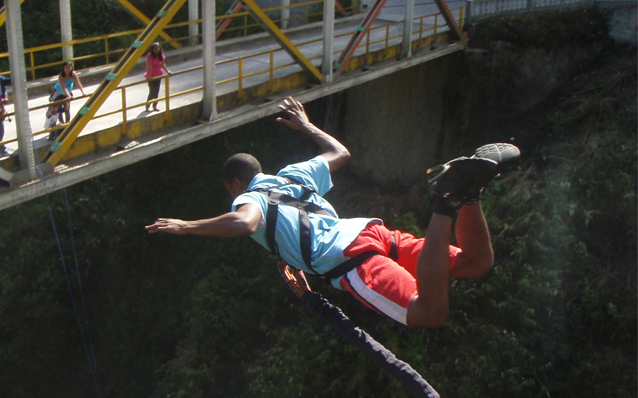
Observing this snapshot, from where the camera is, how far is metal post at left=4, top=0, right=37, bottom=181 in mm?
6891

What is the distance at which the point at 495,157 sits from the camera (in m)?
3.74

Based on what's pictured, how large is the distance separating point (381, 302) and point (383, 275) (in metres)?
0.18

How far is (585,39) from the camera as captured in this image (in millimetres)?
13648

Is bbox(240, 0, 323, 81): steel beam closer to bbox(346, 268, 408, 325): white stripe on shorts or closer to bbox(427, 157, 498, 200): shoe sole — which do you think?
bbox(346, 268, 408, 325): white stripe on shorts

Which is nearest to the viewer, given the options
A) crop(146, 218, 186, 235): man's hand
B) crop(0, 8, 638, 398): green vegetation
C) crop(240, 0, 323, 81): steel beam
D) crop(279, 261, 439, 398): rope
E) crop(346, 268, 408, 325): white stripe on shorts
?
crop(146, 218, 186, 235): man's hand

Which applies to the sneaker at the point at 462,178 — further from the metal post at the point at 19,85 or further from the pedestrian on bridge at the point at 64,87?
the pedestrian on bridge at the point at 64,87

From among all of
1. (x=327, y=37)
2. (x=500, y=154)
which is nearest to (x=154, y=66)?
(x=327, y=37)

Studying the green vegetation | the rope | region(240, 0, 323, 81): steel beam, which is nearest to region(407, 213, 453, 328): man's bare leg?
the rope

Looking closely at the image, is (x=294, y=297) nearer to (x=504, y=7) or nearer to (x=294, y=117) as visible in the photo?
(x=504, y=7)

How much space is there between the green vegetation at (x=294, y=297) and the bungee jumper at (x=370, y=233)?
6.39 meters

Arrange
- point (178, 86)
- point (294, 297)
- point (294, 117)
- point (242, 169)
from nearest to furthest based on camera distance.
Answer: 1. point (242, 169)
2. point (294, 117)
3. point (178, 86)
4. point (294, 297)

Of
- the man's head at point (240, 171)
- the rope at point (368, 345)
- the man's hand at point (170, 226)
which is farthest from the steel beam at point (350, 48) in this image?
the man's hand at point (170, 226)

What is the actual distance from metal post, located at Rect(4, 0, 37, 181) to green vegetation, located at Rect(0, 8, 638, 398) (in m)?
5.70

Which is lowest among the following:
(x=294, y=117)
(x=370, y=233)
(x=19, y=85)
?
(x=370, y=233)
